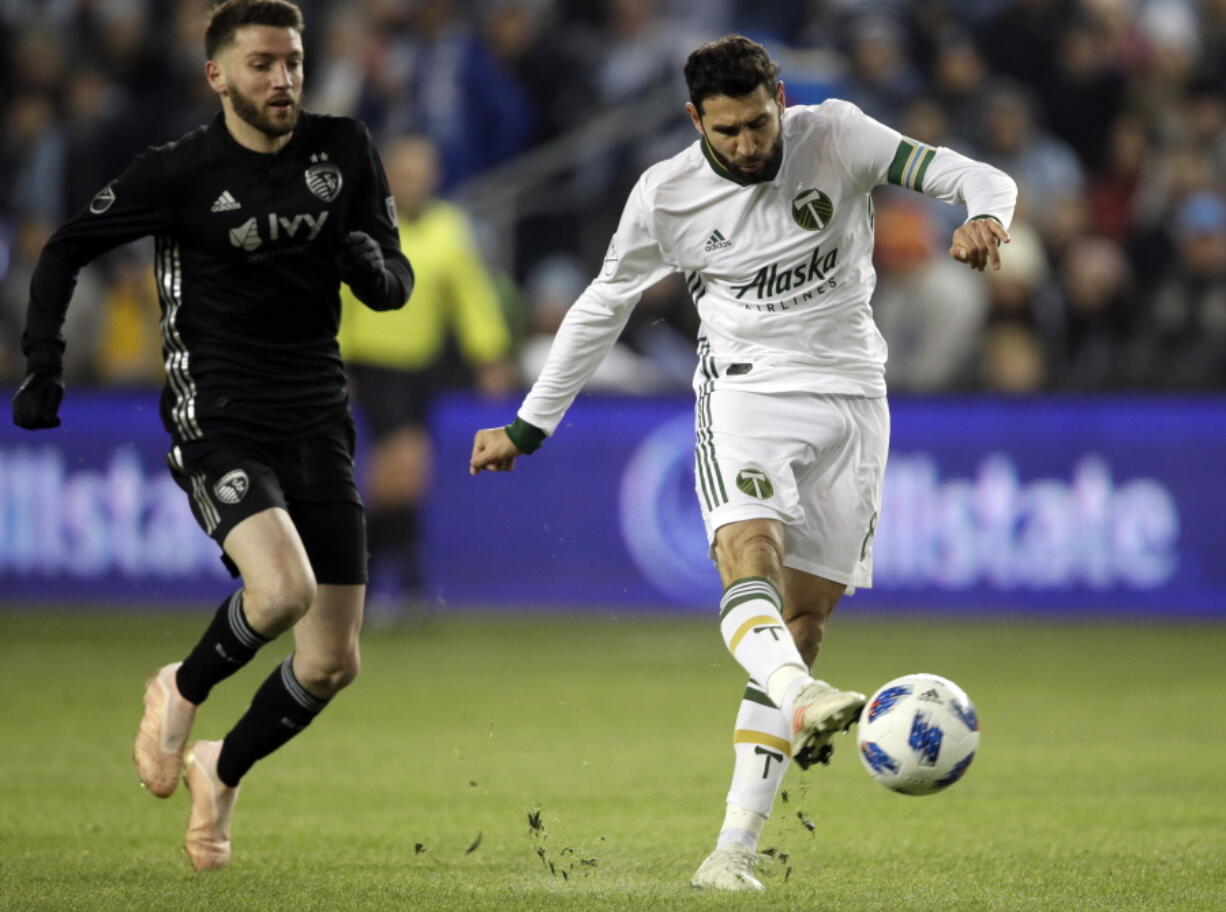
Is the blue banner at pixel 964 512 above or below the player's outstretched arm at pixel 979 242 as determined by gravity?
below

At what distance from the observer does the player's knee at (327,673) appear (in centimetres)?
609

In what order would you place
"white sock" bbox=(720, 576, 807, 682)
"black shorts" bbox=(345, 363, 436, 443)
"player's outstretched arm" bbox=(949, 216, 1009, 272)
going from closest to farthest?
"white sock" bbox=(720, 576, 807, 682) → "player's outstretched arm" bbox=(949, 216, 1009, 272) → "black shorts" bbox=(345, 363, 436, 443)

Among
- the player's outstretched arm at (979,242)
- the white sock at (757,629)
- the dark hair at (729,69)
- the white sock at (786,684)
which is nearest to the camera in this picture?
the white sock at (786,684)

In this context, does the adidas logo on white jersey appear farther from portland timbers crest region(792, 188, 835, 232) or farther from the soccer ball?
the soccer ball

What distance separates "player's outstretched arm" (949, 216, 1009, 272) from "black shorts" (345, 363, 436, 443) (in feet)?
25.1

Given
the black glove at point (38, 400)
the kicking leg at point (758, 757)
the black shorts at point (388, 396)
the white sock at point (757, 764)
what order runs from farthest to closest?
the black shorts at point (388, 396) → the black glove at point (38, 400) → the white sock at point (757, 764) → the kicking leg at point (758, 757)

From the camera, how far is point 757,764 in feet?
18.3

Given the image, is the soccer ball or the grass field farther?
the grass field

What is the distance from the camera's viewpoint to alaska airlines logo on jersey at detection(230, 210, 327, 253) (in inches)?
235

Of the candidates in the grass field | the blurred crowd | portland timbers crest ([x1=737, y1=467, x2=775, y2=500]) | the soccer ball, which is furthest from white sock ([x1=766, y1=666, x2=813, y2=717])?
the blurred crowd

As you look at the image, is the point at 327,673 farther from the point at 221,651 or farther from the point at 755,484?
the point at 755,484

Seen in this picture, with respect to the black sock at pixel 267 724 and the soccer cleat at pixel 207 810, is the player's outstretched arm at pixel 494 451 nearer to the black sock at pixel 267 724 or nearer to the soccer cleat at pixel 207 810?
the black sock at pixel 267 724

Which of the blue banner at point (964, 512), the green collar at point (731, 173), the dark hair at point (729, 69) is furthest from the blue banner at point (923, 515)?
the dark hair at point (729, 69)

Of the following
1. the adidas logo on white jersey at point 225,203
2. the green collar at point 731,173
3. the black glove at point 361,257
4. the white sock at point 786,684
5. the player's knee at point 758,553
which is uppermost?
the green collar at point 731,173
